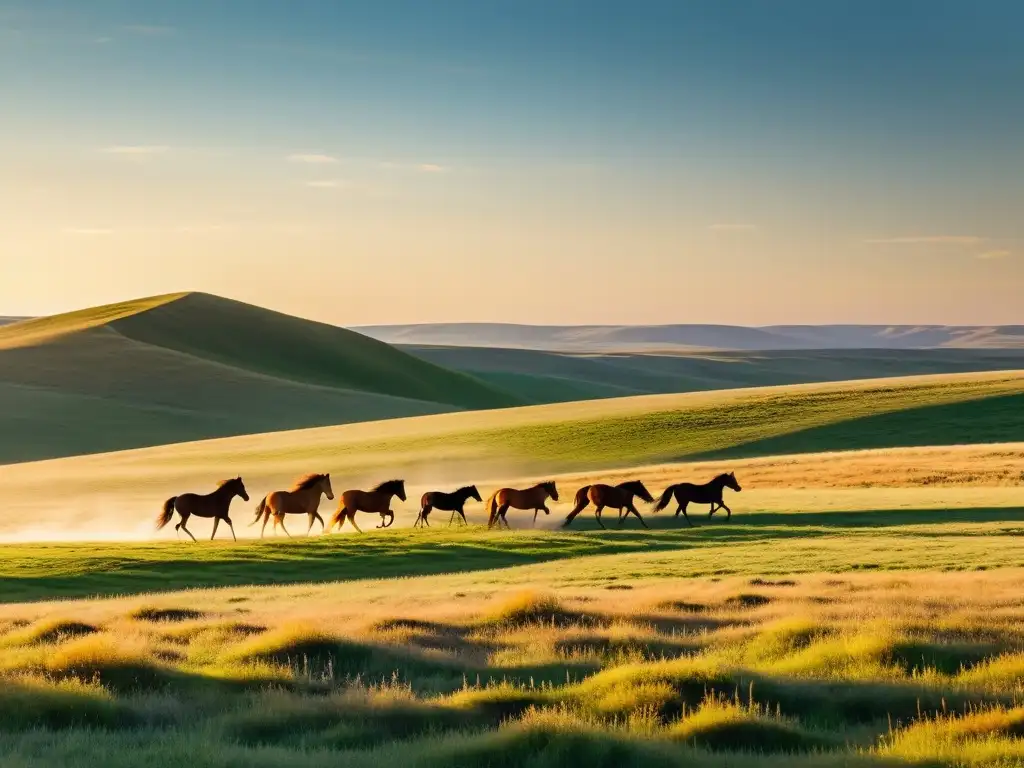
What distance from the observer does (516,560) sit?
124 feet

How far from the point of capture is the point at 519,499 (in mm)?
43219

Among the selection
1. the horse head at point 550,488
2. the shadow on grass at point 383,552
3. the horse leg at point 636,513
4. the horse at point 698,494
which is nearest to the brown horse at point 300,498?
the shadow on grass at point 383,552

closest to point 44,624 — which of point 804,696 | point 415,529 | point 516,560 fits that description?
point 804,696

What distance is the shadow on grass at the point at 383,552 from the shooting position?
3356cm

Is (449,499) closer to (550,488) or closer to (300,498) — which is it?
(550,488)

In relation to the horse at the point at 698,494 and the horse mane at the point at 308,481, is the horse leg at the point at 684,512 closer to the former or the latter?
the horse at the point at 698,494

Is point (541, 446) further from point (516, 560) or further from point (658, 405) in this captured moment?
point (516, 560)

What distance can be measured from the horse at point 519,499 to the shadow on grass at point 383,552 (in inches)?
47.3

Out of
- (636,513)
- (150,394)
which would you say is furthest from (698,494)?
(150,394)

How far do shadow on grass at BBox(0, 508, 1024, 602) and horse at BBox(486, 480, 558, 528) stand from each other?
1201 millimetres

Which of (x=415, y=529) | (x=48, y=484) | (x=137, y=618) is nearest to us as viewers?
(x=137, y=618)

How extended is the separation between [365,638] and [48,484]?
54.7 meters

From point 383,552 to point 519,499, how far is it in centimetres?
644

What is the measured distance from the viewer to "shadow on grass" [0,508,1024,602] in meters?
33.6
